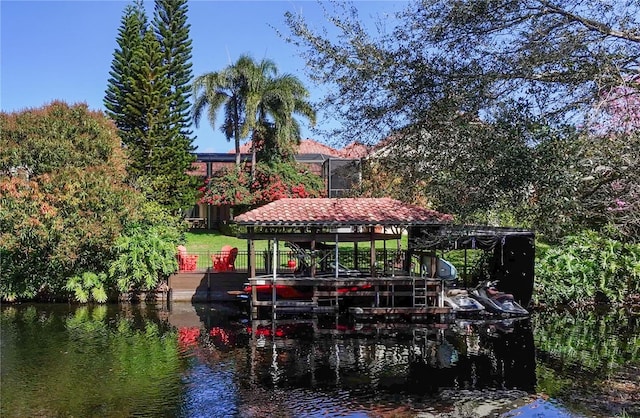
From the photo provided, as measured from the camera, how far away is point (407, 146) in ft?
22.5

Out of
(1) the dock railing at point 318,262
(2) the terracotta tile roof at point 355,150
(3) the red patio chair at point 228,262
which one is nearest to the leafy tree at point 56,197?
(3) the red patio chair at point 228,262

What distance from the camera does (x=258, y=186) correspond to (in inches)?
1097

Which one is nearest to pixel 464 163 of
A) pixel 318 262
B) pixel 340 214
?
pixel 340 214

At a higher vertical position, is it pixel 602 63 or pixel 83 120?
pixel 83 120

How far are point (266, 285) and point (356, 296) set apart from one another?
271cm

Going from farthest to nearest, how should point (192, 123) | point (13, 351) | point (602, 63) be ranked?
point (192, 123), point (13, 351), point (602, 63)

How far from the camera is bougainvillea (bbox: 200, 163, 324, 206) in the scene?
89.1ft

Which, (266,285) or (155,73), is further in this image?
(155,73)

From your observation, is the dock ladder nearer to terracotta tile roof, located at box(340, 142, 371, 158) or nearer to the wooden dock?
the wooden dock

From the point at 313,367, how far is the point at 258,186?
59.1ft

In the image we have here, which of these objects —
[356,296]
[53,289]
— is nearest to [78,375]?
[356,296]

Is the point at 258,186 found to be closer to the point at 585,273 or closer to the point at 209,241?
the point at 209,241

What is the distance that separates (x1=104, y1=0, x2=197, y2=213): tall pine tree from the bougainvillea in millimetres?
1511

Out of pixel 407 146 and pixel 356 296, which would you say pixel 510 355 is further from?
pixel 407 146
